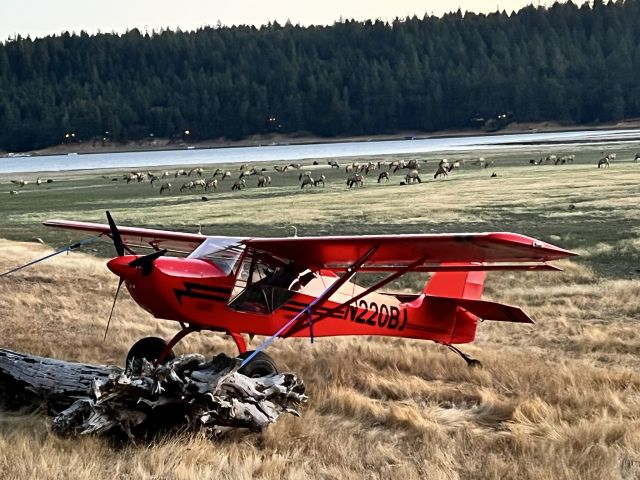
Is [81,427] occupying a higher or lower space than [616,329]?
higher

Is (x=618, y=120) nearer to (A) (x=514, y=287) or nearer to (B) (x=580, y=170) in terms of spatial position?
(B) (x=580, y=170)

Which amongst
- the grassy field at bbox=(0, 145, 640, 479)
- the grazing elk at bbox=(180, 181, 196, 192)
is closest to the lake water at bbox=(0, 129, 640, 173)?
the grazing elk at bbox=(180, 181, 196, 192)

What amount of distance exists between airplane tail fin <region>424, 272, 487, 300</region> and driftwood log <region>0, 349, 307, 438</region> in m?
3.31

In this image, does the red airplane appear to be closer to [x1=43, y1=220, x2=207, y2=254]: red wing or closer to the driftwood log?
[x1=43, y1=220, x2=207, y2=254]: red wing

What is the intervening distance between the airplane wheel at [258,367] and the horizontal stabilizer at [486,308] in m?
2.60

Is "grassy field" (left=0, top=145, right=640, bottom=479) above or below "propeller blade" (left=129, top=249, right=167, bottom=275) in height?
below

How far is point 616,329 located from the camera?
42.8ft

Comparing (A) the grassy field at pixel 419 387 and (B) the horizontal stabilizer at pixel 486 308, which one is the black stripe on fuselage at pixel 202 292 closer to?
(A) the grassy field at pixel 419 387

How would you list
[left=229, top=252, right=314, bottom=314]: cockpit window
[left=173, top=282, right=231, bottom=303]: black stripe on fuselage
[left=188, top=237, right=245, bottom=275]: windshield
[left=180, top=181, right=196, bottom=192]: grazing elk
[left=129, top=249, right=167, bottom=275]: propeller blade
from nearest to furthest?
[left=129, top=249, right=167, bottom=275]: propeller blade, [left=173, top=282, right=231, bottom=303]: black stripe on fuselage, [left=188, top=237, right=245, bottom=275]: windshield, [left=229, top=252, right=314, bottom=314]: cockpit window, [left=180, top=181, right=196, bottom=192]: grazing elk

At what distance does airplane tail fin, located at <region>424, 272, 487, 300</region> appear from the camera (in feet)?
36.5

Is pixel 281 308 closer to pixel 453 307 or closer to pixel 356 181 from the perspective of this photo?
pixel 453 307

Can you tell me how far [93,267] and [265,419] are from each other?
12939 mm

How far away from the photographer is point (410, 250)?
360 inches

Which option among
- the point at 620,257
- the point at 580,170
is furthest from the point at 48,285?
the point at 580,170
